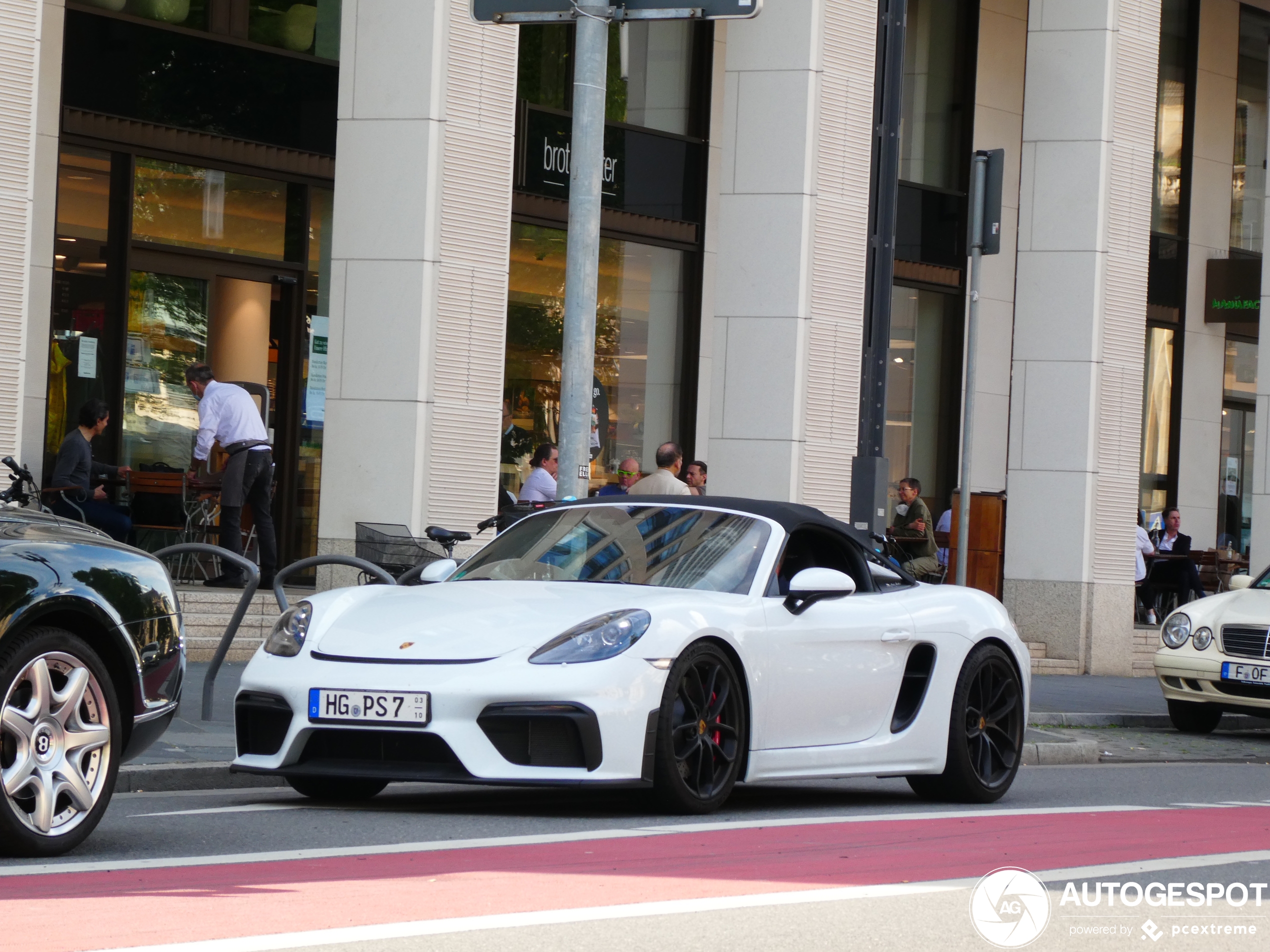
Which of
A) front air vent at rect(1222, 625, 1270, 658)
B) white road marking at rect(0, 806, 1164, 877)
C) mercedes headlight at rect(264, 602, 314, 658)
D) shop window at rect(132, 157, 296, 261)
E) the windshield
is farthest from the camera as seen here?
shop window at rect(132, 157, 296, 261)

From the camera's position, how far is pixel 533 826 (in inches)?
303

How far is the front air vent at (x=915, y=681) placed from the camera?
936cm

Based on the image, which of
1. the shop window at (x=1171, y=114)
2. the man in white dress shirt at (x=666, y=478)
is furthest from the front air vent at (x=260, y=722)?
the shop window at (x=1171, y=114)

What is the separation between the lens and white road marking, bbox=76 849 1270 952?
507cm

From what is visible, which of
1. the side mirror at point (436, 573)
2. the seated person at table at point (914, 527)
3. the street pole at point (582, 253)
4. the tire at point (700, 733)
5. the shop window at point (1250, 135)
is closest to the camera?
the tire at point (700, 733)

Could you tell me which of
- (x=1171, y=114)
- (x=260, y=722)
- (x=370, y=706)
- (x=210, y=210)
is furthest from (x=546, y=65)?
(x=370, y=706)

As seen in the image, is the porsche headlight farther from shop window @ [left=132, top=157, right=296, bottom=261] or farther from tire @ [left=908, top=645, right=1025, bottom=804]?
shop window @ [left=132, top=157, right=296, bottom=261]

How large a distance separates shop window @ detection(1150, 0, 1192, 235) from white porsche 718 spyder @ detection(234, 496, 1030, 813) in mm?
19461

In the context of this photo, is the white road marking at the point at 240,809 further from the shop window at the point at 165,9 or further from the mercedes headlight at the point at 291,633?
the shop window at the point at 165,9

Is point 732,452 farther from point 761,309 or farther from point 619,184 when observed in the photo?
point 619,184

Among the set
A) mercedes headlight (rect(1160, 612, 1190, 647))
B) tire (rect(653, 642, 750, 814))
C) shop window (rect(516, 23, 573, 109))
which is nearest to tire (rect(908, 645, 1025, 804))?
tire (rect(653, 642, 750, 814))

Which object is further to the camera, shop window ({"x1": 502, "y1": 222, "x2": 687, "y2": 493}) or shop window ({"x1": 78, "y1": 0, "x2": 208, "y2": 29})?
shop window ({"x1": 502, "y1": 222, "x2": 687, "y2": 493})

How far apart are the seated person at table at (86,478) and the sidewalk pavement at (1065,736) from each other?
2.02m

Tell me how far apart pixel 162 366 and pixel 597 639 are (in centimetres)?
1022
